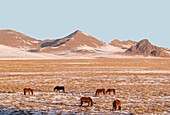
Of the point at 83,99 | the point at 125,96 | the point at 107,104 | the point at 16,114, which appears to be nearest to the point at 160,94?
the point at 125,96

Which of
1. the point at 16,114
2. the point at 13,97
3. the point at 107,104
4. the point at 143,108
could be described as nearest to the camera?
the point at 16,114

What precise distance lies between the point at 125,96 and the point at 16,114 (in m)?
6.93

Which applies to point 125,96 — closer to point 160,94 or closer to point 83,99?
point 160,94

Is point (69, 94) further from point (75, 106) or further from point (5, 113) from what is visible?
point (5, 113)

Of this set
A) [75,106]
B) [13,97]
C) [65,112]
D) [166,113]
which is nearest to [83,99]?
[75,106]

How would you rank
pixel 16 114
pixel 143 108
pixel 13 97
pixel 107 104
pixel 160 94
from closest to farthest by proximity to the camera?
pixel 16 114 < pixel 143 108 < pixel 107 104 < pixel 13 97 < pixel 160 94

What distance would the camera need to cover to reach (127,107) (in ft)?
46.9

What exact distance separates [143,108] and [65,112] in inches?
132

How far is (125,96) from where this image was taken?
1783cm

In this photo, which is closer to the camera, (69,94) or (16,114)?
(16,114)

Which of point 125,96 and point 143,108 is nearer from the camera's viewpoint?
point 143,108

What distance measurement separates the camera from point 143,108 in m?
14.1

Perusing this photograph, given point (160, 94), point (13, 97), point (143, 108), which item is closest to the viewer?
point (143, 108)

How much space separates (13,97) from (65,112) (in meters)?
5.21
